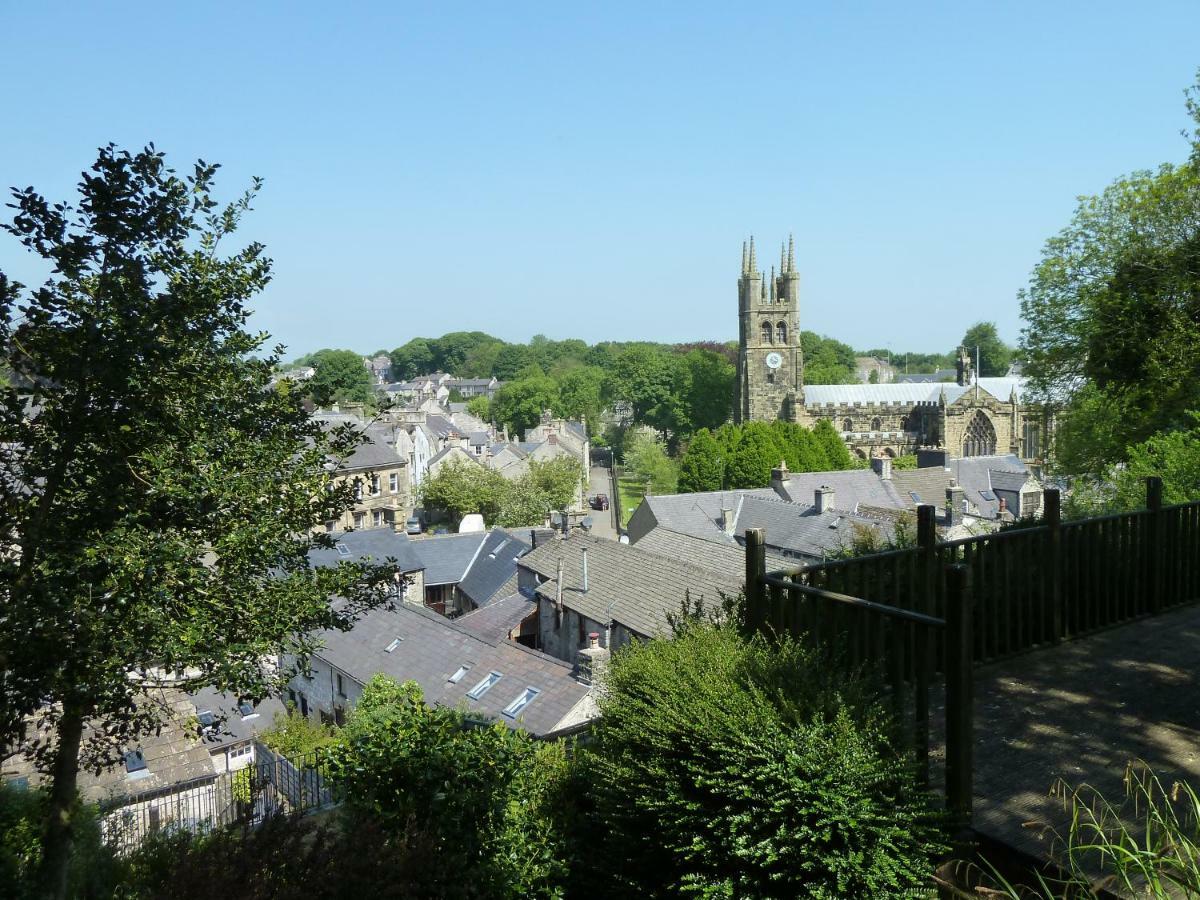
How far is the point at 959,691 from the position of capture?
6020 mm

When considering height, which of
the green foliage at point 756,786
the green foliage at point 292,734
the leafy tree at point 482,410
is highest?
the leafy tree at point 482,410

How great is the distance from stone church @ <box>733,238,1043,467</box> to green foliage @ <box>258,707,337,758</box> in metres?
63.2

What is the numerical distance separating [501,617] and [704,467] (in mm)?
35623

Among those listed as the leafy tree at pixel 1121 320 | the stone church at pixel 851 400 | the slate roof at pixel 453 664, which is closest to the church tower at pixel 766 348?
the stone church at pixel 851 400

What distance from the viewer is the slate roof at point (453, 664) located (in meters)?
19.8

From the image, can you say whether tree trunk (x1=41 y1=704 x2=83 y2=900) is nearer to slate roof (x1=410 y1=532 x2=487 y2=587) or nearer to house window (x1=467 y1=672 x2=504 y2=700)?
house window (x1=467 y1=672 x2=504 y2=700)

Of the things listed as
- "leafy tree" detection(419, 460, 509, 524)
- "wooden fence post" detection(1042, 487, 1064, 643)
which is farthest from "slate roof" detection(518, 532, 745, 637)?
"leafy tree" detection(419, 460, 509, 524)

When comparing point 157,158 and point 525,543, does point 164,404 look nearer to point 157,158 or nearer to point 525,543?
point 157,158

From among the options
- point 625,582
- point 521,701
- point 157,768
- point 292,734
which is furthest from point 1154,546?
point 292,734

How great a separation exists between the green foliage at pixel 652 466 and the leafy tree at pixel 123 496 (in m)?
68.3

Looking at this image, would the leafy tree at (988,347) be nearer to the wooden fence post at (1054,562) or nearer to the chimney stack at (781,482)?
the chimney stack at (781,482)

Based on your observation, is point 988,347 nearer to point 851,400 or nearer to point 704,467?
point 851,400

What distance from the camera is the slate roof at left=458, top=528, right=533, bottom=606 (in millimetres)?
35938

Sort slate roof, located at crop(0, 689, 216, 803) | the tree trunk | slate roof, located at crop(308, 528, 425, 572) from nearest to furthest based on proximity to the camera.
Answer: the tree trunk, slate roof, located at crop(0, 689, 216, 803), slate roof, located at crop(308, 528, 425, 572)
